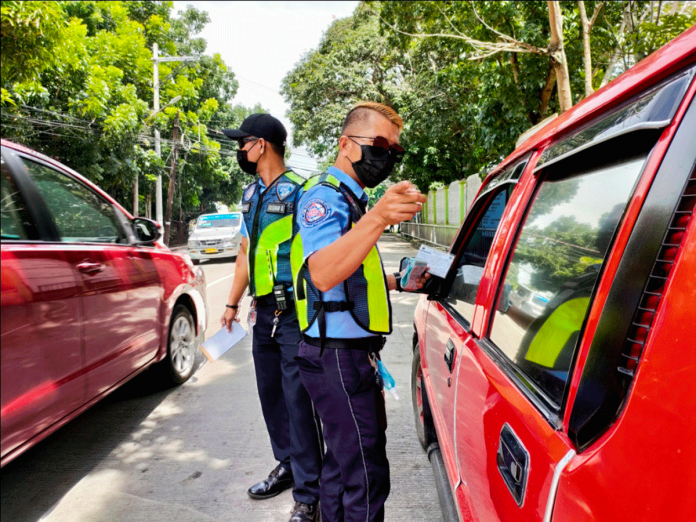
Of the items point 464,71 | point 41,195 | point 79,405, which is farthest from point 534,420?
point 464,71

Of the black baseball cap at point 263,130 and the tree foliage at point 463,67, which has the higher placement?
the tree foliage at point 463,67

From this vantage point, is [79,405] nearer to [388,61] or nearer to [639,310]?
[639,310]

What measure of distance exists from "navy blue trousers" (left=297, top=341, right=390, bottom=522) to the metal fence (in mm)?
10635

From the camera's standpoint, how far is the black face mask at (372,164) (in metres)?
1.79

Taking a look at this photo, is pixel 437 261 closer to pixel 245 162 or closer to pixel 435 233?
pixel 245 162

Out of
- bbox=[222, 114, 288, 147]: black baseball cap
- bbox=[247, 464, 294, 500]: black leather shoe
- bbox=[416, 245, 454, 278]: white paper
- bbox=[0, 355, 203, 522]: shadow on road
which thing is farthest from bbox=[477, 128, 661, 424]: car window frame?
bbox=[0, 355, 203, 522]: shadow on road

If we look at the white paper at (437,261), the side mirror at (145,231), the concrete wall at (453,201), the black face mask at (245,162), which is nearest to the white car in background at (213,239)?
the concrete wall at (453,201)

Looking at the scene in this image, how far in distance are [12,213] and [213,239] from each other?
44.9 ft

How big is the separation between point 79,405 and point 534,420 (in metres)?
1.72

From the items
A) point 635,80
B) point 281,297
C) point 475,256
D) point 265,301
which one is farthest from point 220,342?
point 635,80

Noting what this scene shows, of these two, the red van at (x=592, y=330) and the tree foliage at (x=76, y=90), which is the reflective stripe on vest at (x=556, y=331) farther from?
the tree foliage at (x=76, y=90)

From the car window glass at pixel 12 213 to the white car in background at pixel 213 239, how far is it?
13.0m

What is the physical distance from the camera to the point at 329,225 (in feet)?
5.25

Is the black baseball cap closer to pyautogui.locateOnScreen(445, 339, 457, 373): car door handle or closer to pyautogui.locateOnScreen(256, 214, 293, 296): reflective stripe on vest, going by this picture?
pyautogui.locateOnScreen(256, 214, 293, 296): reflective stripe on vest
